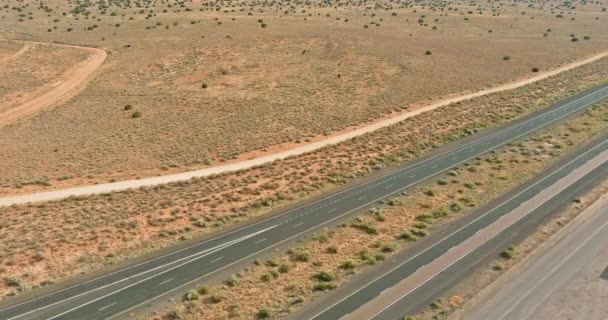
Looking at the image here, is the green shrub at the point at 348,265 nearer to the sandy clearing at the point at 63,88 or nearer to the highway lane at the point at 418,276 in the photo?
the highway lane at the point at 418,276

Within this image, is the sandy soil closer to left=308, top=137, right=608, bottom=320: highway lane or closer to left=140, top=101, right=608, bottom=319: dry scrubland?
left=308, top=137, right=608, bottom=320: highway lane

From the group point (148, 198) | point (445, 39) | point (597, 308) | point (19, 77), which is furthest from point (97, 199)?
point (445, 39)

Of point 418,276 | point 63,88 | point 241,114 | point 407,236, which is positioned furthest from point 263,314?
point 63,88

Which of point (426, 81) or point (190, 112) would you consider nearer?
point (190, 112)

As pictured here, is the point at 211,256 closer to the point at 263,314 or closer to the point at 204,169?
the point at 263,314

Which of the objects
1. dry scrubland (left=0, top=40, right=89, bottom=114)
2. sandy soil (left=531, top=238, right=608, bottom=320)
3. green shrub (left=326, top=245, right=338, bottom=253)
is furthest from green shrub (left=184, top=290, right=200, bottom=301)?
dry scrubland (left=0, top=40, right=89, bottom=114)

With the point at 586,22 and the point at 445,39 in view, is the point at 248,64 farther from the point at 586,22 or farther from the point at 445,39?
the point at 586,22

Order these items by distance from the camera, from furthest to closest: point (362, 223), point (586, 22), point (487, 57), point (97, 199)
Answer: point (586, 22) → point (487, 57) → point (97, 199) → point (362, 223)
